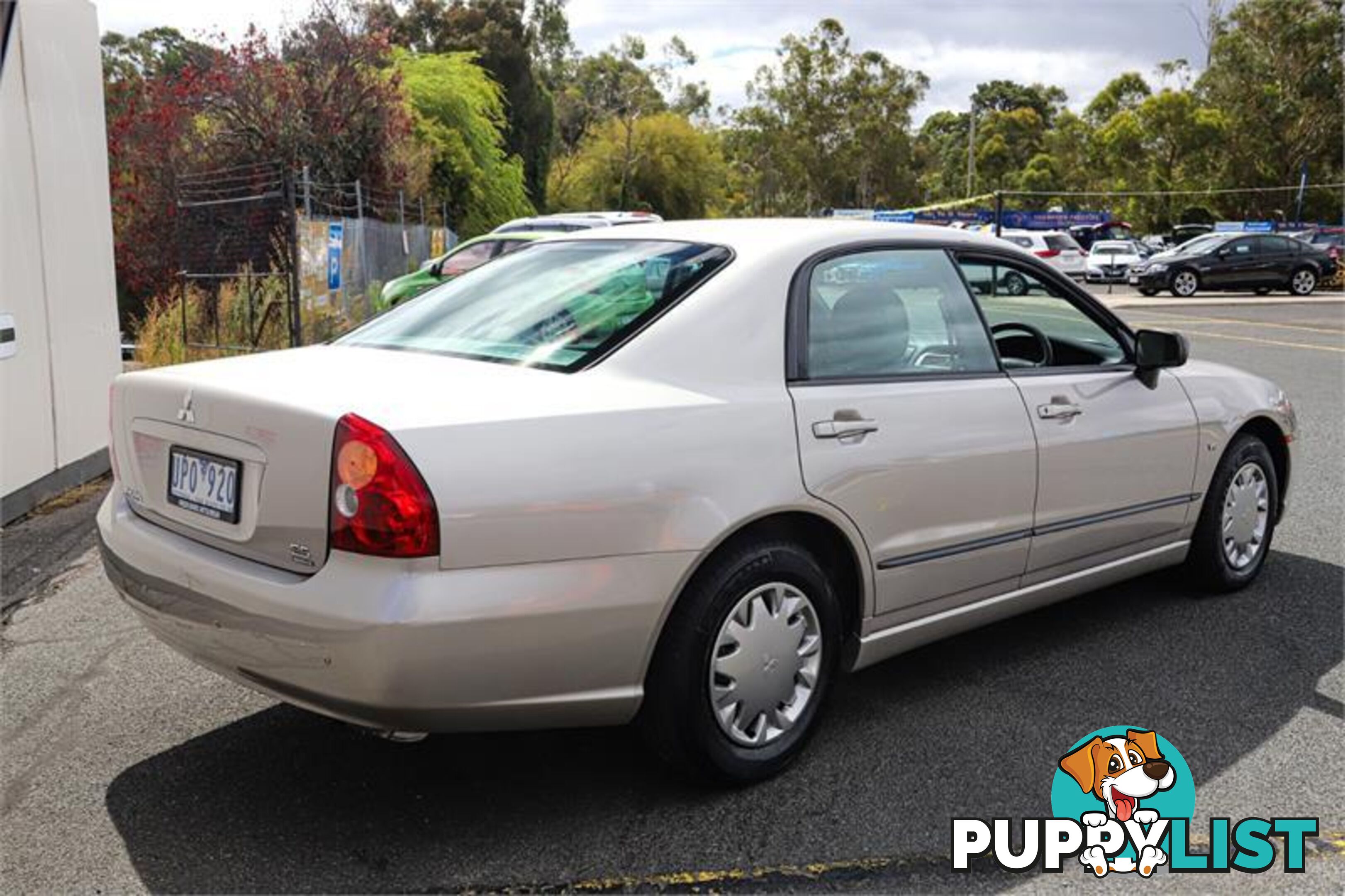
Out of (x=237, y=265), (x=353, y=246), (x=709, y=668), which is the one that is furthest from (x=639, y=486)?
(x=353, y=246)

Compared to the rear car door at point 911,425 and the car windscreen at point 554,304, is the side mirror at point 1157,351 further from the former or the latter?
the car windscreen at point 554,304

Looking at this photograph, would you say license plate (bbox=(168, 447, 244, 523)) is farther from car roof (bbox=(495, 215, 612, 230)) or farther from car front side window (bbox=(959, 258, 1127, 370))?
car roof (bbox=(495, 215, 612, 230))

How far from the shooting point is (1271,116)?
53.8m

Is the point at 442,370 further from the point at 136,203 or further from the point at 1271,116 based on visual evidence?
the point at 1271,116

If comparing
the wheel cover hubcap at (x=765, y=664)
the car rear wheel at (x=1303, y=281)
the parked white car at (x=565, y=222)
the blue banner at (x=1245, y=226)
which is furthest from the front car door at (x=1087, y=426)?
the blue banner at (x=1245, y=226)

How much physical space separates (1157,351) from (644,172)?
49.3 m

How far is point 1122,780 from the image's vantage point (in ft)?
11.9

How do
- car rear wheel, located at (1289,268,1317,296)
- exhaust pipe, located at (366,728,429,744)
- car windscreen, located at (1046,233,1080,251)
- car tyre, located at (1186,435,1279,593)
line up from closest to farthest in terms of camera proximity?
exhaust pipe, located at (366,728,429,744), car tyre, located at (1186,435,1279,593), car rear wheel, located at (1289,268,1317,296), car windscreen, located at (1046,233,1080,251)

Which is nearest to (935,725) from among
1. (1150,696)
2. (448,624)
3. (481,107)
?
(1150,696)

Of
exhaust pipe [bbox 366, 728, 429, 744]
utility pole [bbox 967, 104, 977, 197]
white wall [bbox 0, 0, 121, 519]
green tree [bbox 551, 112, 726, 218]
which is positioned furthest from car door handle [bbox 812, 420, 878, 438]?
utility pole [bbox 967, 104, 977, 197]

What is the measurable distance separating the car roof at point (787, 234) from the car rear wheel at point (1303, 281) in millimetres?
30043

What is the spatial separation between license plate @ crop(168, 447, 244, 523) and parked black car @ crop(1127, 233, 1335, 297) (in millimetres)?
30623

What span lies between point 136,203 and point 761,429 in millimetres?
15077
